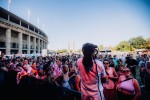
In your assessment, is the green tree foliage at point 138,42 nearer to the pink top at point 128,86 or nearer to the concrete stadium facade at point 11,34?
the concrete stadium facade at point 11,34

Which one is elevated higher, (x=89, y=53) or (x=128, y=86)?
(x=89, y=53)

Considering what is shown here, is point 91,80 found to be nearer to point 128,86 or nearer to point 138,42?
point 128,86

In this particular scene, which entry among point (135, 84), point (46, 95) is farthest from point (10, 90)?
point (135, 84)

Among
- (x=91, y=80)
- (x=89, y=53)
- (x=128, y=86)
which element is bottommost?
(x=128, y=86)

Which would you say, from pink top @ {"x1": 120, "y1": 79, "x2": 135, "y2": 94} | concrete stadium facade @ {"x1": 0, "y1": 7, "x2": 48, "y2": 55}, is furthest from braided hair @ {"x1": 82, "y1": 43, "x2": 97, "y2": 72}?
concrete stadium facade @ {"x1": 0, "y1": 7, "x2": 48, "y2": 55}

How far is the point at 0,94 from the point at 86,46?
7566 millimetres

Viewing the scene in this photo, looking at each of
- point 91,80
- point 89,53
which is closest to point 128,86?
point 91,80

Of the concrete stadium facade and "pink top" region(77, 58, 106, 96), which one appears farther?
the concrete stadium facade

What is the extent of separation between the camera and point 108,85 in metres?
5.35

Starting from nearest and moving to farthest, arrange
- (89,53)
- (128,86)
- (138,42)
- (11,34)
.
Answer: (89,53) < (128,86) < (11,34) < (138,42)

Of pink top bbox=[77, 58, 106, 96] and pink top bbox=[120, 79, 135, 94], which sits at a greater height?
pink top bbox=[77, 58, 106, 96]

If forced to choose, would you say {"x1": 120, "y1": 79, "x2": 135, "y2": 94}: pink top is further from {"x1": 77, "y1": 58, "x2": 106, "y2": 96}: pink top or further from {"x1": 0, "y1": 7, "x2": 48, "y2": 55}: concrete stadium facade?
{"x1": 0, "y1": 7, "x2": 48, "y2": 55}: concrete stadium facade


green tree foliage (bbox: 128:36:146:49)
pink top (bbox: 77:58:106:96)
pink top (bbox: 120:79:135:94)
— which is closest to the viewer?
pink top (bbox: 77:58:106:96)

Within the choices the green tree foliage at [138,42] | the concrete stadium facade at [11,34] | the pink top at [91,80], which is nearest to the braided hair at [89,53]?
the pink top at [91,80]
